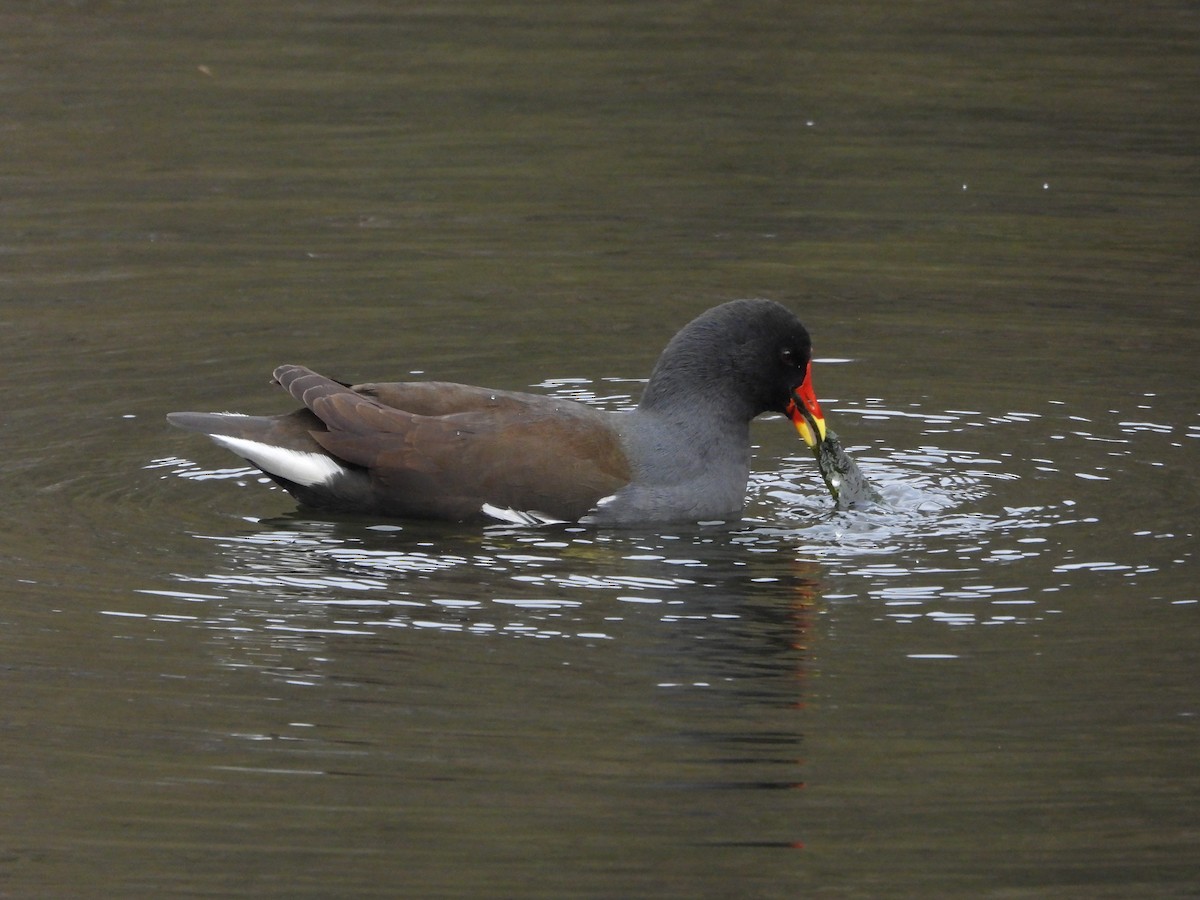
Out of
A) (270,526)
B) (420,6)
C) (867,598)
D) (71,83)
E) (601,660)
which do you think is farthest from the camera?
(420,6)

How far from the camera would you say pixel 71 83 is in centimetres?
1625

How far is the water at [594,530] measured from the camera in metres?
5.50

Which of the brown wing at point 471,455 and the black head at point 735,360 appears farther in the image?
the black head at point 735,360

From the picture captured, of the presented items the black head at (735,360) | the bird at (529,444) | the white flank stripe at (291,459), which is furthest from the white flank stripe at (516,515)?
the black head at (735,360)

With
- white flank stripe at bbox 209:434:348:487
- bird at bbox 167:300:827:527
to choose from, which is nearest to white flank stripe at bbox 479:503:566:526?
bird at bbox 167:300:827:527

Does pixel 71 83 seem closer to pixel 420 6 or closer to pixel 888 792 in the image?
pixel 420 6

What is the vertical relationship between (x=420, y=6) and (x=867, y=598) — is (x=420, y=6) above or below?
above

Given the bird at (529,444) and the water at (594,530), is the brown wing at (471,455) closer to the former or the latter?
the bird at (529,444)

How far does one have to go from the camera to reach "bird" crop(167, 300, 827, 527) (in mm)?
8062

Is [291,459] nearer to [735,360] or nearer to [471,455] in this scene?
[471,455]

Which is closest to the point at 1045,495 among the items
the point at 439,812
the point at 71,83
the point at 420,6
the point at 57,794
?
the point at 439,812

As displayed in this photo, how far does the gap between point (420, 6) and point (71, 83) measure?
377 centimetres

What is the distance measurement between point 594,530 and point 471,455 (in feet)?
1.86

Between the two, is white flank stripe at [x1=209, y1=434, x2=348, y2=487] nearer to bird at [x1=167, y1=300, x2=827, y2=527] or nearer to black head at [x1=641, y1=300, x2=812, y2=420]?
bird at [x1=167, y1=300, x2=827, y2=527]
